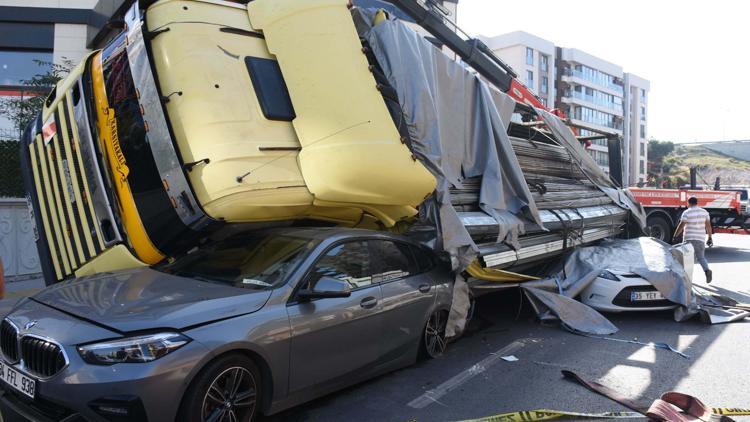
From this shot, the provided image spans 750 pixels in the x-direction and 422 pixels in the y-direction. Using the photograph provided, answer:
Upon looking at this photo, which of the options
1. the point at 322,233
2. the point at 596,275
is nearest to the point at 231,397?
the point at 322,233

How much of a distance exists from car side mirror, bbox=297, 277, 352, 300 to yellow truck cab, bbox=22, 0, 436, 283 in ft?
3.30

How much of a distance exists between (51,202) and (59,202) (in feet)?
0.65

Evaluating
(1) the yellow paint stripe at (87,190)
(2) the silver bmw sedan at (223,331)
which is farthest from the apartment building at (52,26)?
(2) the silver bmw sedan at (223,331)

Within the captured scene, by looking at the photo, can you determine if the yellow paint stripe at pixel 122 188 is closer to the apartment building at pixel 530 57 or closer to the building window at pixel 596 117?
the apartment building at pixel 530 57

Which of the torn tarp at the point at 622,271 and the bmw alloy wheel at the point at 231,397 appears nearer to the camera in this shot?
the bmw alloy wheel at the point at 231,397

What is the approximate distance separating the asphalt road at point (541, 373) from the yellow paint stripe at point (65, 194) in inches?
106

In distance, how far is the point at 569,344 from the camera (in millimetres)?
5574

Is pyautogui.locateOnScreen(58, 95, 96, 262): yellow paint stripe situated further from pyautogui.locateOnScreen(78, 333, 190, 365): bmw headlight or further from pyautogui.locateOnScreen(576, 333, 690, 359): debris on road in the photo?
pyautogui.locateOnScreen(576, 333, 690, 359): debris on road

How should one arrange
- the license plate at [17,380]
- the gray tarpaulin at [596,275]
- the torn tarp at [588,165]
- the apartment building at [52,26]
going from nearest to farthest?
the license plate at [17,380]
the gray tarpaulin at [596,275]
the torn tarp at [588,165]
the apartment building at [52,26]

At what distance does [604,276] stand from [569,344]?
158 centimetres

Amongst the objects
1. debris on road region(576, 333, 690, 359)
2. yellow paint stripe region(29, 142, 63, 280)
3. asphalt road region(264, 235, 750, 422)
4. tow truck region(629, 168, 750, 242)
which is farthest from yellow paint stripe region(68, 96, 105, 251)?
tow truck region(629, 168, 750, 242)

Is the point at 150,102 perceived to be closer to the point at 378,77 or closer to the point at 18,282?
the point at 378,77

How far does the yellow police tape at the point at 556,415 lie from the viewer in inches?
141

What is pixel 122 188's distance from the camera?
4516mm
